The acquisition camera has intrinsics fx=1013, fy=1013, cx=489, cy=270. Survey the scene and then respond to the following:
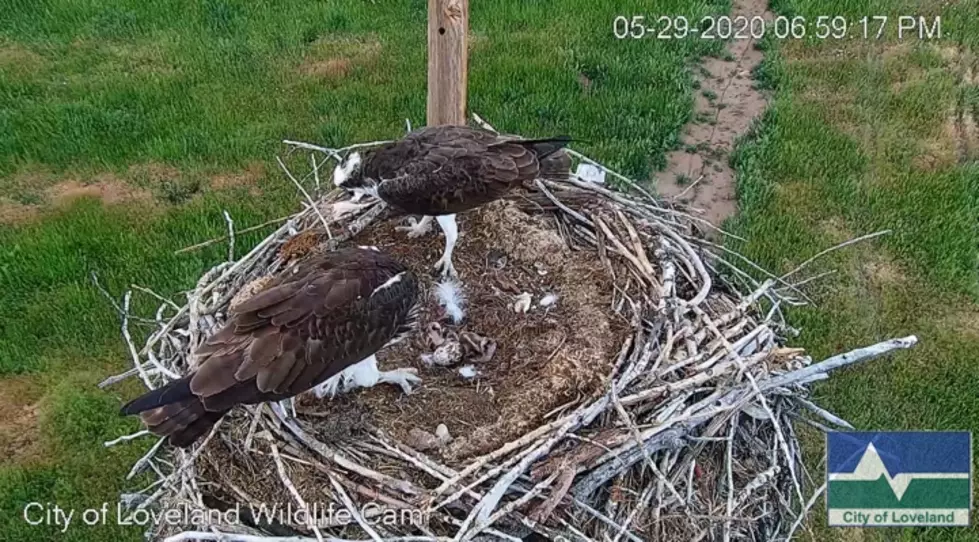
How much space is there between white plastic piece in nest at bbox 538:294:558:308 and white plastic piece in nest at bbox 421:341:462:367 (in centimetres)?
36

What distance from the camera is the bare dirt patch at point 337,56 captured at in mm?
6906

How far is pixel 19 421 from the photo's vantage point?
4996 mm

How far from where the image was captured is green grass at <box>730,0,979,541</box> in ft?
16.5

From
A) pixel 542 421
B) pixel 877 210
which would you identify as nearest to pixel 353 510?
pixel 542 421

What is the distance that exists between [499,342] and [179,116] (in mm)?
3892

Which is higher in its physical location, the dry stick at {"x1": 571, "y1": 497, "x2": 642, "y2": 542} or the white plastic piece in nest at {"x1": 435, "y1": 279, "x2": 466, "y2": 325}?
the white plastic piece in nest at {"x1": 435, "y1": 279, "x2": 466, "y2": 325}

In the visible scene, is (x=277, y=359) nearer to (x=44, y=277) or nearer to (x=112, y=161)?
(x=44, y=277)

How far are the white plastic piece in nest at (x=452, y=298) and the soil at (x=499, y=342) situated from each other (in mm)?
26

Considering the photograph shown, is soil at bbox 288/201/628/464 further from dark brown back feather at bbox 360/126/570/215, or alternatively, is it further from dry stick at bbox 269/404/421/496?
dark brown back feather at bbox 360/126/570/215

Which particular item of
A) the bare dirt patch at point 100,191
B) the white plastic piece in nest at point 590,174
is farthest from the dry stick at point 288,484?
the bare dirt patch at point 100,191

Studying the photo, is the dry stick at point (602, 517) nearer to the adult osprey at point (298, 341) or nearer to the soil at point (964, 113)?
the adult osprey at point (298, 341)

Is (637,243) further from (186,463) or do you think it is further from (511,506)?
(186,463)

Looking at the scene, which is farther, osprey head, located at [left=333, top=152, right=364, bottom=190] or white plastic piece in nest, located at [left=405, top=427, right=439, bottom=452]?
osprey head, located at [left=333, top=152, right=364, bottom=190]

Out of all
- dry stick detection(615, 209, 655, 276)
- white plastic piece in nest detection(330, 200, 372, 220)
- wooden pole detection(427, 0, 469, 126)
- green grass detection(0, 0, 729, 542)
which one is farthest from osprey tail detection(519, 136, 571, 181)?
green grass detection(0, 0, 729, 542)
